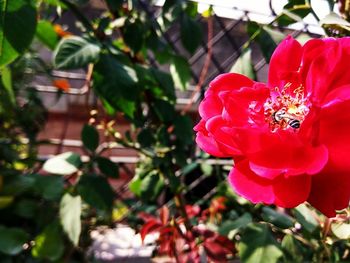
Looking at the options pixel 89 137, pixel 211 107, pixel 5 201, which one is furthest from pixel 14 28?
pixel 5 201

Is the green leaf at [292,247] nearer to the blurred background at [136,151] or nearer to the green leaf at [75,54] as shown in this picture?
the blurred background at [136,151]

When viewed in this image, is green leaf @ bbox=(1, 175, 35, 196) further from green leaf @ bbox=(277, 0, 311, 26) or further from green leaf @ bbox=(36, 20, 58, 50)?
green leaf @ bbox=(277, 0, 311, 26)

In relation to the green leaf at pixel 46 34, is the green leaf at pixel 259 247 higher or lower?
lower

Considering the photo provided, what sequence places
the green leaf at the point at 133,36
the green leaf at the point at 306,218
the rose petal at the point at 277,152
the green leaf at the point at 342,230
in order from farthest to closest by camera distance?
1. the green leaf at the point at 133,36
2. the green leaf at the point at 306,218
3. the green leaf at the point at 342,230
4. the rose petal at the point at 277,152

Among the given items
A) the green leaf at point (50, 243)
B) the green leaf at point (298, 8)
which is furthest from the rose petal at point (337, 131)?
the green leaf at point (50, 243)

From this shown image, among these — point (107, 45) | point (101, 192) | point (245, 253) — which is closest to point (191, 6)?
point (107, 45)

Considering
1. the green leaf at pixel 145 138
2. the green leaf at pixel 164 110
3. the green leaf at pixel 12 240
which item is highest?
the green leaf at pixel 164 110
